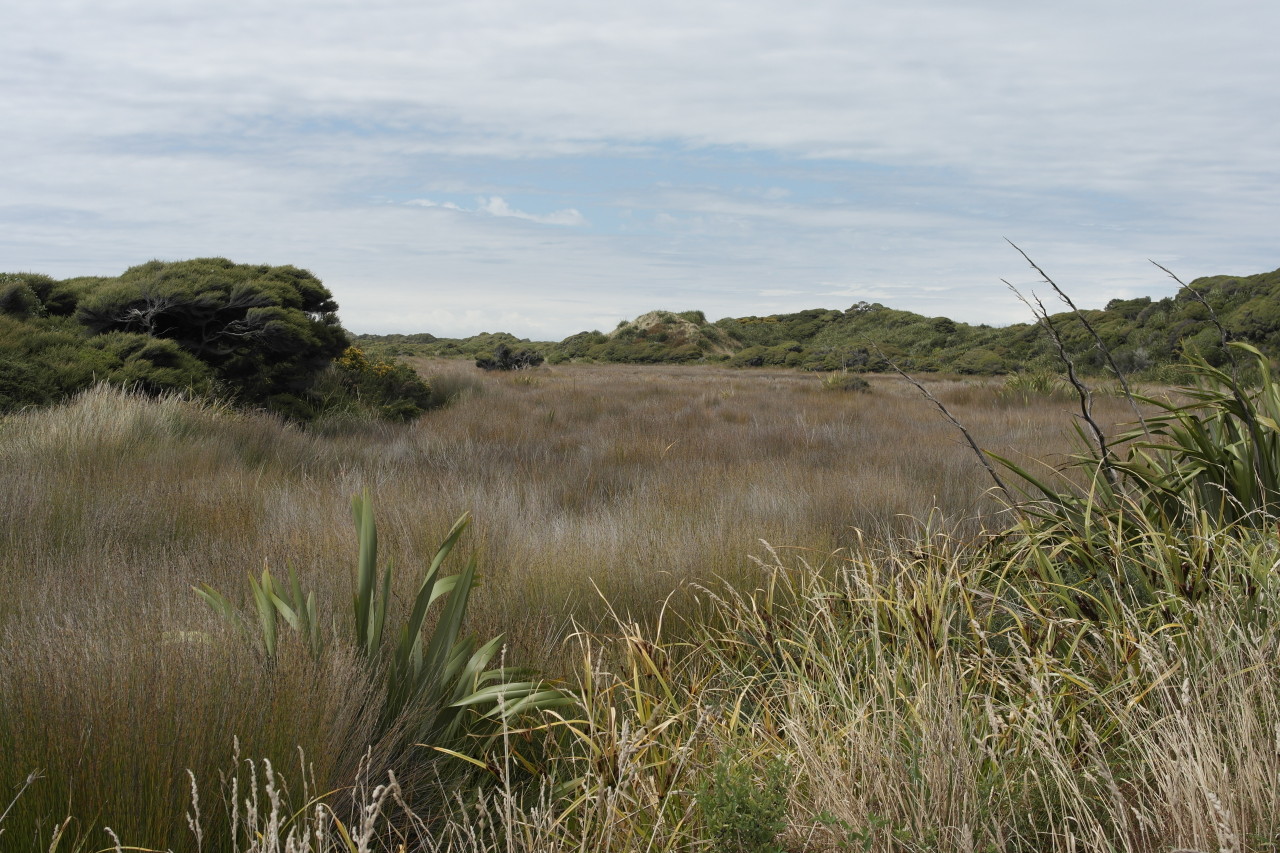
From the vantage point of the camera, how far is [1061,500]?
395cm

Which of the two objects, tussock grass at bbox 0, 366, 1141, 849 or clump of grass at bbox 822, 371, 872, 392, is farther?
clump of grass at bbox 822, 371, 872, 392

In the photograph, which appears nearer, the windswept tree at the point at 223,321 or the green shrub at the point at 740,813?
the green shrub at the point at 740,813

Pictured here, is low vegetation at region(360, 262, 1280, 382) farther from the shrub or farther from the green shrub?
the shrub

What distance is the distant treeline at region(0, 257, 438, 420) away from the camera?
866cm

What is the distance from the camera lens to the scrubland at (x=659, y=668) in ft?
5.99

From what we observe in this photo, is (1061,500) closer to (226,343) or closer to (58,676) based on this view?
(58,676)

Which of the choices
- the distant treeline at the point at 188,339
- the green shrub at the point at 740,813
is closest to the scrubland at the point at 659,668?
the green shrub at the point at 740,813

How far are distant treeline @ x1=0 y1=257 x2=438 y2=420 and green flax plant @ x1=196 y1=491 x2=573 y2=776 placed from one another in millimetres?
7266

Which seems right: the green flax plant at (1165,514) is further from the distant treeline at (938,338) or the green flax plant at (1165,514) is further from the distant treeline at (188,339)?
the distant treeline at (188,339)

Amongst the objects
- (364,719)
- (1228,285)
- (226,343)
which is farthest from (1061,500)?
(1228,285)

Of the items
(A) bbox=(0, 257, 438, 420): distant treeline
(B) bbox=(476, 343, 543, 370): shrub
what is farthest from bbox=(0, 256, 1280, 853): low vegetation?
(B) bbox=(476, 343, 543, 370): shrub

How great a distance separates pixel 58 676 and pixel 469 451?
5.73m

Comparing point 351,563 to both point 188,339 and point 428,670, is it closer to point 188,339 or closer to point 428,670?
point 428,670

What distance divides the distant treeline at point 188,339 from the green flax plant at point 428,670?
286 inches
